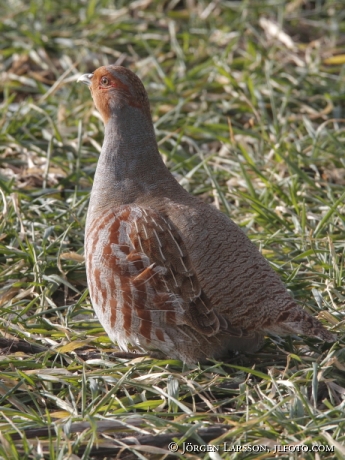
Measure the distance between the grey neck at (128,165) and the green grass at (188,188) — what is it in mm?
672

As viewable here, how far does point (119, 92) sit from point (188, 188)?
1498 mm

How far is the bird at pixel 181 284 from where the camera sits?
12.3 ft

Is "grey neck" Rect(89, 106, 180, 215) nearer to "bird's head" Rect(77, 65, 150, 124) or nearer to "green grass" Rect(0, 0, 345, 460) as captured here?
"bird's head" Rect(77, 65, 150, 124)

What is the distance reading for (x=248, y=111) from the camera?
6.77 meters

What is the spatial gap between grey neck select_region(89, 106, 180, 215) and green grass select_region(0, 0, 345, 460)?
67 cm

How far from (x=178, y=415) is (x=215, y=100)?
4041 millimetres

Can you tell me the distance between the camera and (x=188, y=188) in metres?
5.77

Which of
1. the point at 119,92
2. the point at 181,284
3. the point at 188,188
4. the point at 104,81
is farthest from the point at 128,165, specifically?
the point at 188,188

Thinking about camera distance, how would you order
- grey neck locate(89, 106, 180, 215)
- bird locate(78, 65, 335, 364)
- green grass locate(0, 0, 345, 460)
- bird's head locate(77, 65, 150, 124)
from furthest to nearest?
1. bird's head locate(77, 65, 150, 124)
2. grey neck locate(89, 106, 180, 215)
3. bird locate(78, 65, 335, 364)
4. green grass locate(0, 0, 345, 460)

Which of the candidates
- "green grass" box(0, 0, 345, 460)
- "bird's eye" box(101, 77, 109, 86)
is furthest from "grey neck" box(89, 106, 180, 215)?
"green grass" box(0, 0, 345, 460)

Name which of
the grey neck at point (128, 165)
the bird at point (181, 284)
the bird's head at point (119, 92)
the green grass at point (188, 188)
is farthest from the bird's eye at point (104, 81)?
the green grass at point (188, 188)

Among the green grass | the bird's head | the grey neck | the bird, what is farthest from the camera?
the bird's head

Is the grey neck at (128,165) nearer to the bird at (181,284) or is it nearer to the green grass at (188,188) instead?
the bird at (181,284)

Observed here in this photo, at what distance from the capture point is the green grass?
3.28 m
